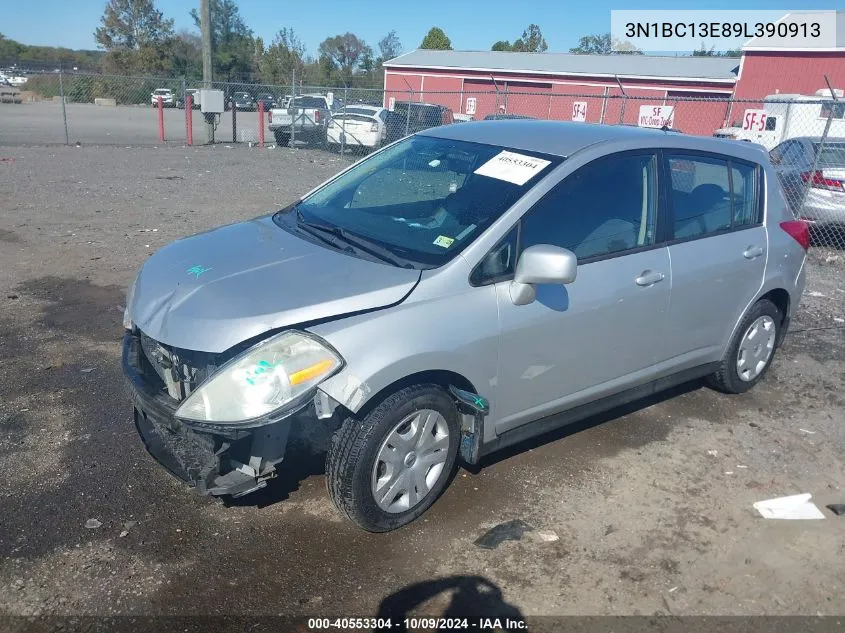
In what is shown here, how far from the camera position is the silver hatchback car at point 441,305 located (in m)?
2.95

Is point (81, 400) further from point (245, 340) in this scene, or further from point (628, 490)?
point (628, 490)

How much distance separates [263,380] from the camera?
2883 mm

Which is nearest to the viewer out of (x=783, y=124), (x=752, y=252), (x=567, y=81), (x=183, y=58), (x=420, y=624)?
(x=420, y=624)

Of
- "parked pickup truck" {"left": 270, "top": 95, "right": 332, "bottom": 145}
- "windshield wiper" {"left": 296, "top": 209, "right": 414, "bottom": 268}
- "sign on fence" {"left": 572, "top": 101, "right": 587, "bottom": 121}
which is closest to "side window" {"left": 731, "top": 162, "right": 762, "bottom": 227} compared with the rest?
"windshield wiper" {"left": 296, "top": 209, "right": 414, "bottom": 268}

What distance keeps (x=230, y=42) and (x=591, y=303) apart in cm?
6823

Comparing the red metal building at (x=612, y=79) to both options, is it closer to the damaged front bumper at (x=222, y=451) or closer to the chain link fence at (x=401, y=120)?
the chain link fence at (x=401, y=120)

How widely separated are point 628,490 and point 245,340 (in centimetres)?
228

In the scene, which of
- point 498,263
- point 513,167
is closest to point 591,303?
point 498,263

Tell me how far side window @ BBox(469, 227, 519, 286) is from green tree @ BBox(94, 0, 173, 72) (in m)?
63.0

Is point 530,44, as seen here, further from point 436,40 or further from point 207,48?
point 207,48

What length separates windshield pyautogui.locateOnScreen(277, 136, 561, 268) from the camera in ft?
11.5

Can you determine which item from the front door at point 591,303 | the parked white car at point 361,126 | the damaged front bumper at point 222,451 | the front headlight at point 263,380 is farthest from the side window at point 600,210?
the parked white car at point 361,126

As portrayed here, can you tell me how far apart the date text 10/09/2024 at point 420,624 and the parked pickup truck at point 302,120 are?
1989 centimetres

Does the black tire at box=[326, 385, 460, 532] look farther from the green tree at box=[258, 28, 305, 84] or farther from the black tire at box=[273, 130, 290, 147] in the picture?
the green tree at box=[258, 28, 305, 84]
